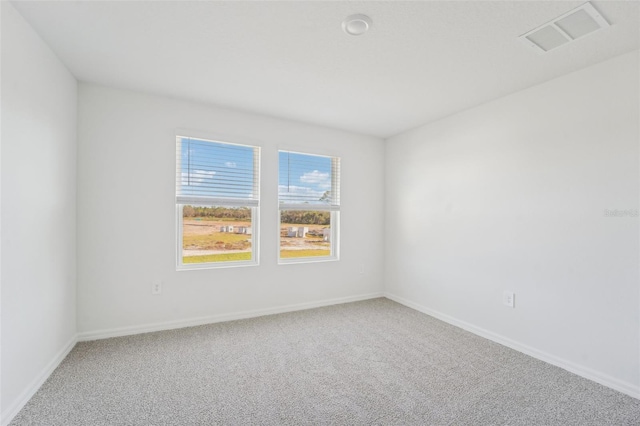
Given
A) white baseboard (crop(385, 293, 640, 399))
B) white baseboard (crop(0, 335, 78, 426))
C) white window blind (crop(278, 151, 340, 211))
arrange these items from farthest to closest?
white window blind (crop(278, 151, 340, 211)) < white baseboard (crop(385, 293, 640, 399)) < white baseboard (crop(0, 335, 78, 426))

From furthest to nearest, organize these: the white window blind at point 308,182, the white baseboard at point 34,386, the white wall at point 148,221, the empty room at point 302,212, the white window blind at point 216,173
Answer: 1. the white window blind at point 308,182
2. the white window blind at point 216,173
3. the white wall at point 148,221
4. the empty room at point 302,212
5. the white baseboard at point 34,386

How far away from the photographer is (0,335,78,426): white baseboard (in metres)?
1.68

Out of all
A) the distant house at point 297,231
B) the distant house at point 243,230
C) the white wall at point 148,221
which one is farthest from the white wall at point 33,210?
the distant house at point 297,231

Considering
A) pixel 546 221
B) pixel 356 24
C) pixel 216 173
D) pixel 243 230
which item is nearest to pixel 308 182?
pixel 243 230

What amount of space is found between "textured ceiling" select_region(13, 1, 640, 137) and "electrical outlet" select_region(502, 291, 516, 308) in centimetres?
190

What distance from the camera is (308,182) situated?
3896 mm

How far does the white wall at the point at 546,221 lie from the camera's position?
212cm

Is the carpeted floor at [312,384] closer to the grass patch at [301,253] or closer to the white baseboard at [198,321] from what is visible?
the white baseboard at [198,321]

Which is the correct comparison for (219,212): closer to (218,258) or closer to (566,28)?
(218,258)

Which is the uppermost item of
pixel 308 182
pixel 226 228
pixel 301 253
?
pixel 308 182

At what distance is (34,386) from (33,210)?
116 centimetres

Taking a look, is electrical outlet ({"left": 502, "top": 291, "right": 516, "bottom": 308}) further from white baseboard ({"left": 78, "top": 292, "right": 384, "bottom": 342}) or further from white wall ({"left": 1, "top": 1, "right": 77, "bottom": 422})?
white wall ({"left": 1, "top": 1, "right": 77, "bottom": 422})

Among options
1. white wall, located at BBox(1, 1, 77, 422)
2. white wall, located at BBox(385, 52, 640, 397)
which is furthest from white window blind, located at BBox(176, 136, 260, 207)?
white wall, located at BBox(385, 52, 640, 397)

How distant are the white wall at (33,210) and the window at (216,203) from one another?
3.03ft
